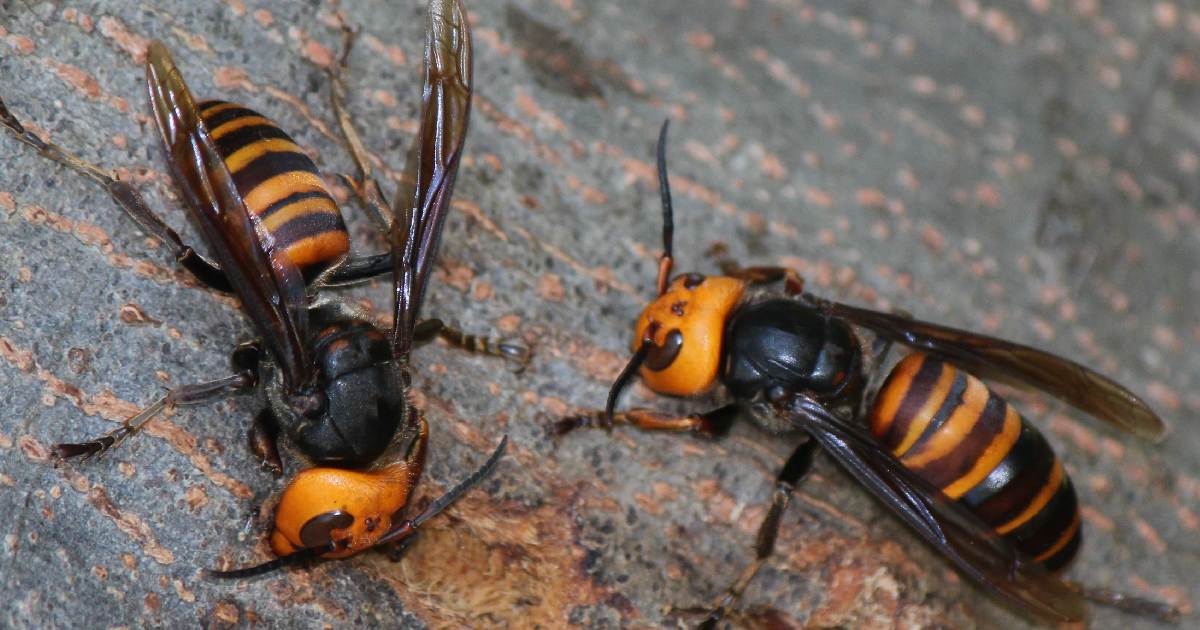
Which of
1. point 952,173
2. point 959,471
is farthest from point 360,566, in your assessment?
point 952,173

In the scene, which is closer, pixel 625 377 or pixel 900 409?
pixel 625 377

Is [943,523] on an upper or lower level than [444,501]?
lower

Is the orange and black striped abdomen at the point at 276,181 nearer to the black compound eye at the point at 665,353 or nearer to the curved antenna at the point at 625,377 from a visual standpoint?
the curved antenna at the point at 625,377

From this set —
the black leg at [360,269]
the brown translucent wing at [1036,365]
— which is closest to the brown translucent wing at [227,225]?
the black leg at [360,269]

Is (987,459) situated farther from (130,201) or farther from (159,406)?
(130,201)

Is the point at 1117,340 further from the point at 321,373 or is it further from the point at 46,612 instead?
the point at 46,612

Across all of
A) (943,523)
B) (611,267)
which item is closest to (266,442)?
(611,267)
